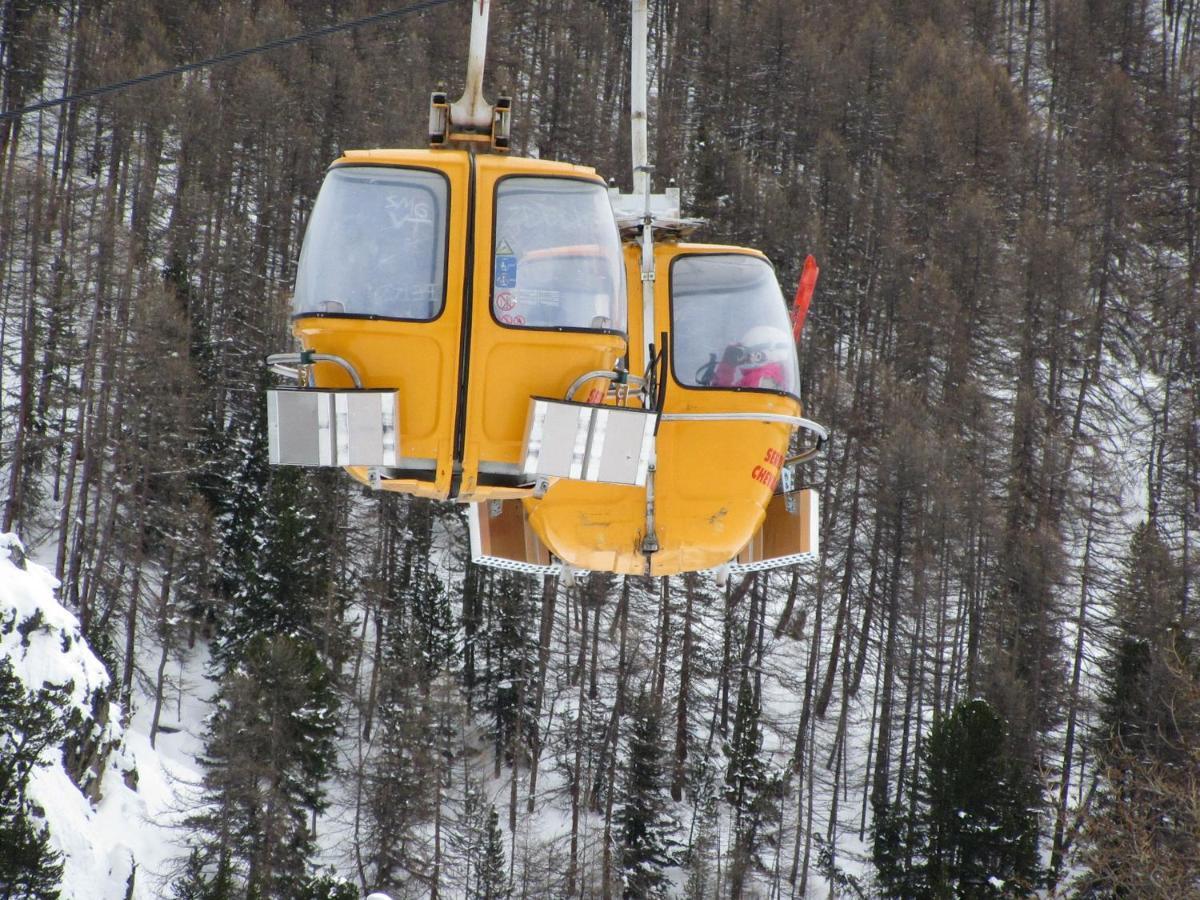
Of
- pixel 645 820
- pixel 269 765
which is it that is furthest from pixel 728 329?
pixel 645 820

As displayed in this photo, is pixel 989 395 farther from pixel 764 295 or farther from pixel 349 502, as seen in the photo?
pixel 764 295

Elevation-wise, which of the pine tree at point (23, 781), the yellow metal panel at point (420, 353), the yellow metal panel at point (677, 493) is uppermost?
the yellow metal panel at point (420, 353)

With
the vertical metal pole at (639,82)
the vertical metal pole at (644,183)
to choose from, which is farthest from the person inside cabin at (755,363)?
the vertical metal pole at (639,82)

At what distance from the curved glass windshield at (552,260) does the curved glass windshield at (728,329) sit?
49.8 inches

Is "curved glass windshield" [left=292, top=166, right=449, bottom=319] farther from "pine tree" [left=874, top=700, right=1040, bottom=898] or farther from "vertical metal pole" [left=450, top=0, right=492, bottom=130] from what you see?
"pine tree" [left=874, top=700, right=1040, bottom=898]

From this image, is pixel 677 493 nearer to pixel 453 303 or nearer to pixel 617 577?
pixel 453 303

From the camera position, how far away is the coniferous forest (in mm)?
28078

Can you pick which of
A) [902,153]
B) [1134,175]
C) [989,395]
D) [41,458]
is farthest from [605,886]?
[1134,175]

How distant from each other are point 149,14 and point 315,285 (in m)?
53.7

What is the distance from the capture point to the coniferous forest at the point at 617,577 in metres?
28.1

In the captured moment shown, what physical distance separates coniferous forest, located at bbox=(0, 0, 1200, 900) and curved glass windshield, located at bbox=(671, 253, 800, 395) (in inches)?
581

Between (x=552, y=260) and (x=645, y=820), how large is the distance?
24848 mm

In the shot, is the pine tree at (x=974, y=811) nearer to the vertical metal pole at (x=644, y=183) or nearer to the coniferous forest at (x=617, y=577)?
the coniferous forest at (x=617, y=577)

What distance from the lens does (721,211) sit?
36250 millimetres
